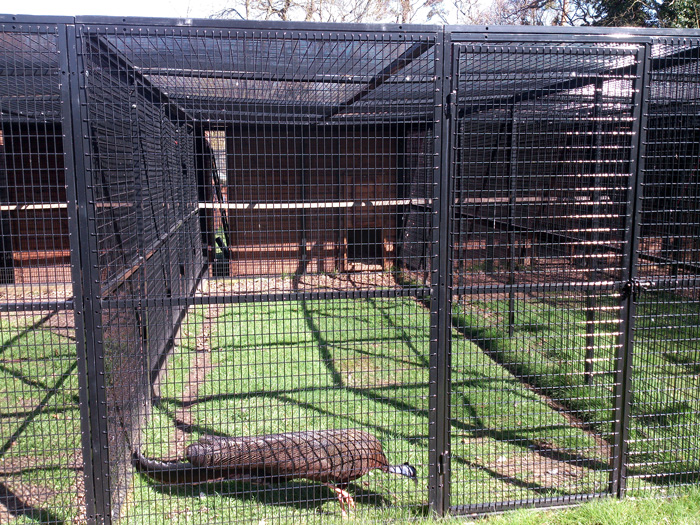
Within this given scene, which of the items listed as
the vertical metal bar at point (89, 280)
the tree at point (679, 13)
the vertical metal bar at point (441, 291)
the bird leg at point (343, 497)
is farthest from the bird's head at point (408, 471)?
the tree at point (679, 13)

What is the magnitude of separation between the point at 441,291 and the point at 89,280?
77.3 inches

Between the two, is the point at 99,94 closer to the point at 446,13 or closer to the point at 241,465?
the point at 241,465

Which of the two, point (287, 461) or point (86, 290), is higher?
point (86, 290)

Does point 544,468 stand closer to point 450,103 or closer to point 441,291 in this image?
point 441,291

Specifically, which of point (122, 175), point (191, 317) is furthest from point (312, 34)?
point (191, 317)

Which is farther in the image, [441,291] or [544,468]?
[544,468]

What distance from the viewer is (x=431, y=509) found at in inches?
131

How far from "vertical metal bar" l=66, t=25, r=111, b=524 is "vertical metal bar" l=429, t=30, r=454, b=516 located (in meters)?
1.87

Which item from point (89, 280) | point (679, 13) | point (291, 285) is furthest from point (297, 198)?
point (679, 13)

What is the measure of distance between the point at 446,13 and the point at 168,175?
76.8 ft

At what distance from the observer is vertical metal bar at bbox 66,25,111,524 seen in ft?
9.57

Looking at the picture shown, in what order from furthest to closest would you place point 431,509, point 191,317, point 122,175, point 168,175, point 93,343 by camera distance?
1. point 191,317
2. point 168,175
3. point 122,175
4. point 431,509
5. point 93,343

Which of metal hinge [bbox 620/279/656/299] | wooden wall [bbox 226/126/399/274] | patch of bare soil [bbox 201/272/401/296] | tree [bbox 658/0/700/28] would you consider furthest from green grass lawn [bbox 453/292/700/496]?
tree [bbox 658/0/700/28]

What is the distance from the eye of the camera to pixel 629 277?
138 inches
